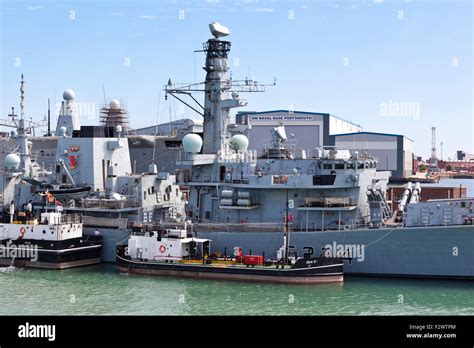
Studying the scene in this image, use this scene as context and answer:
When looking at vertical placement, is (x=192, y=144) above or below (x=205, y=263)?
above

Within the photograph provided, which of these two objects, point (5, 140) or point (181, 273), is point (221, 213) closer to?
point (181, 273)

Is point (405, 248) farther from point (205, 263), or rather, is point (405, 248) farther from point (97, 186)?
point (97, 186)

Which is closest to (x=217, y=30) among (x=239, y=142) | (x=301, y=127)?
(x=239, y=142)

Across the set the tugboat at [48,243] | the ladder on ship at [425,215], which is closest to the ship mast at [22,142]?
the tugboat at [48,243]

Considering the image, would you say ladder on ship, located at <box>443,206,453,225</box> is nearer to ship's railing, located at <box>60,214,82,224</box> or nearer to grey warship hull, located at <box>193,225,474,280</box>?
grey warship hull, located at <box>193,225,474,280</box>

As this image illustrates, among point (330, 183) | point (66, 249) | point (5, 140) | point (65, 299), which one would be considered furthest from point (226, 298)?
point (5, 140)

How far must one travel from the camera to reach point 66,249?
31.8m

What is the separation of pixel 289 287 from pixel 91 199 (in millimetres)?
13552

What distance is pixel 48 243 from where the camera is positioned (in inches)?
1256

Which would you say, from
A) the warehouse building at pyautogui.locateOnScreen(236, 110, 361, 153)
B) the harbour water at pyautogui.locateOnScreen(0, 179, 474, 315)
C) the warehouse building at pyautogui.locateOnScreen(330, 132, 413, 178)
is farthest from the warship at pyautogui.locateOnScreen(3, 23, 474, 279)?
the warehouse building at pyautogui.locateOnScreen(330, 132, 413, 178)

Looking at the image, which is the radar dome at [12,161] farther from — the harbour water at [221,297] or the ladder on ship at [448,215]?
the ladder on ship at [448,215]

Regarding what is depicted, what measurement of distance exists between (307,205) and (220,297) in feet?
23.5

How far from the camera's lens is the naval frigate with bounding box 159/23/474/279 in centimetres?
2750

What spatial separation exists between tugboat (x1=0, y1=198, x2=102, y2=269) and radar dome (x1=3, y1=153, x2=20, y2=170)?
5378 mm
